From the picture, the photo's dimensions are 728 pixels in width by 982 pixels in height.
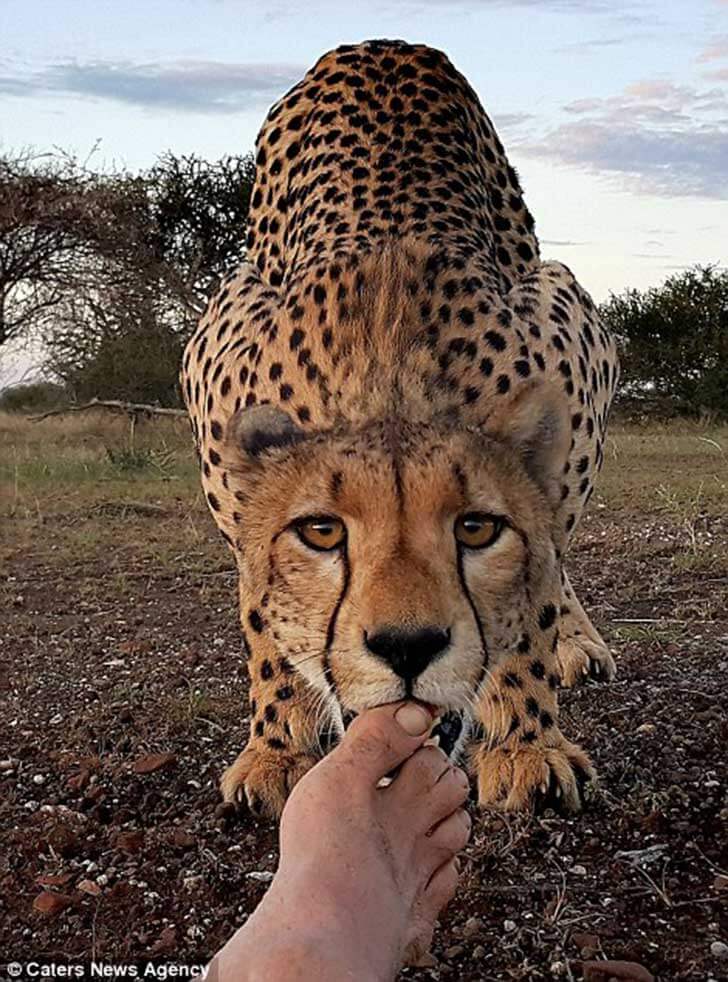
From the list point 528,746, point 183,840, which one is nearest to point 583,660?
point 528,746

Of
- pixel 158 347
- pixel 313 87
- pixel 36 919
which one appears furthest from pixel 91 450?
pixel 36 919

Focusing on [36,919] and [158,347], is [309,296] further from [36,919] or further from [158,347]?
[158,347]

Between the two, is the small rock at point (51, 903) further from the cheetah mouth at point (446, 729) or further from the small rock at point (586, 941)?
the small rock at point (586, 941)

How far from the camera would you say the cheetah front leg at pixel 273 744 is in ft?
7.59

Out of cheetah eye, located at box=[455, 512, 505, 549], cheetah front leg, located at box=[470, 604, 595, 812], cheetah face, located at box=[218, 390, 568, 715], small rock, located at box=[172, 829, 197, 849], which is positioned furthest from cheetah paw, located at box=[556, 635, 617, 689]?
cheetah eye, located at box=[455, 512, 505, 549]

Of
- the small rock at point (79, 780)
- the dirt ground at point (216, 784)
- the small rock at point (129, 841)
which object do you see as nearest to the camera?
the dirt ground at point (216, 784)

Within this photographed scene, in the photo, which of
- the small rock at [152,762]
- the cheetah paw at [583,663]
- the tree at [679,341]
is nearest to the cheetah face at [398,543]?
the small rock at [152,762]

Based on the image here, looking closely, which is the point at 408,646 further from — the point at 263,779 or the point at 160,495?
the point at 160,495

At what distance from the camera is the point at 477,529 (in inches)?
61.7

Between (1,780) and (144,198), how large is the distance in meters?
12.0

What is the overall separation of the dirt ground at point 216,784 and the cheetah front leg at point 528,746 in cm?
5

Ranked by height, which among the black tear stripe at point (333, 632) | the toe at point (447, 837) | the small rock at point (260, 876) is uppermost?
the black tear stripe at point (333, 632)

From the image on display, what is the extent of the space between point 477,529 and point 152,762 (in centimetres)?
120

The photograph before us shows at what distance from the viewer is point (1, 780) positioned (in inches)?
100
